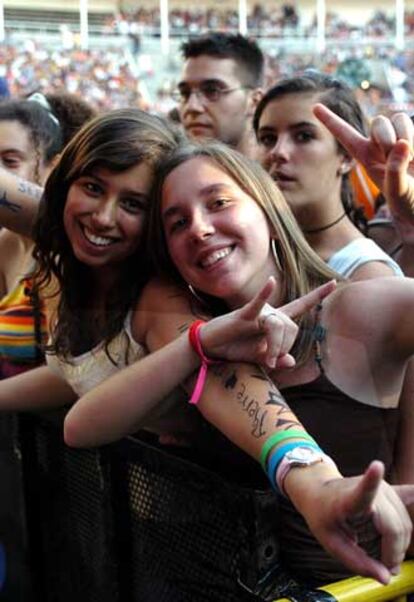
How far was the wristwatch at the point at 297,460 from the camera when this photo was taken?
3.18 ft

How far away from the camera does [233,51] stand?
120 inches

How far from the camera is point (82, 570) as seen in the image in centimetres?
153

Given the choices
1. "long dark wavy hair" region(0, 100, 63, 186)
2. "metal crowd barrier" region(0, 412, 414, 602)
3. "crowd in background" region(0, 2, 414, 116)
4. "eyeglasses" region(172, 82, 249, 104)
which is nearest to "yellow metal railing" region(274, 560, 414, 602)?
"metal crowd barrier" region(0, 412, 414, 602)

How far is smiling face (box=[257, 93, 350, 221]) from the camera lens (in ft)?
5.81

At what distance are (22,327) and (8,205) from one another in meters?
0.25

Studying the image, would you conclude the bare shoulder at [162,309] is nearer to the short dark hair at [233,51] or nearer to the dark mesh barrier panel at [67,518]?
the dark mesh barrier panel at [67,518]

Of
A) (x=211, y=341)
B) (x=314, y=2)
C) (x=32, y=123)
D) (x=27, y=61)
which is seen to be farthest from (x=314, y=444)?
(x=314, y=2)

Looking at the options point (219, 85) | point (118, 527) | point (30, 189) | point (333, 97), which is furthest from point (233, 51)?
point (118, 527)

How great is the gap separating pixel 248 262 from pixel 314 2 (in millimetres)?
23945

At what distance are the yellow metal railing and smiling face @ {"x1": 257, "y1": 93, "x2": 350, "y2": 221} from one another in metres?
0.84

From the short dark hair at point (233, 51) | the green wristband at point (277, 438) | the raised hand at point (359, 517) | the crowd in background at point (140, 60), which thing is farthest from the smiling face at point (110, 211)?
the crowd in background at point (140, 60)

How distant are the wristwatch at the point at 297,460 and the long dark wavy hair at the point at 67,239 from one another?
0.44 meters

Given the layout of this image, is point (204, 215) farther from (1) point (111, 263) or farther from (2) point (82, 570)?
(2) point (82, 570)

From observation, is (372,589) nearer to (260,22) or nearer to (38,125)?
(38,125)
